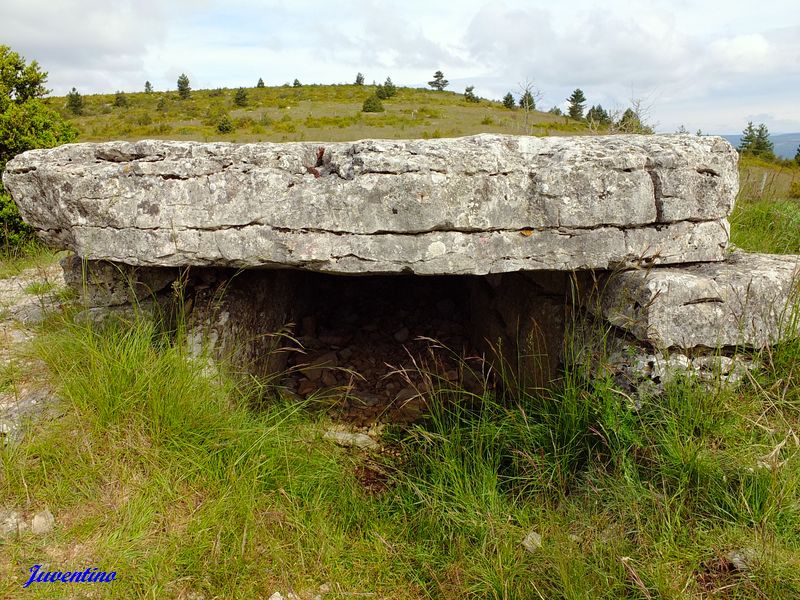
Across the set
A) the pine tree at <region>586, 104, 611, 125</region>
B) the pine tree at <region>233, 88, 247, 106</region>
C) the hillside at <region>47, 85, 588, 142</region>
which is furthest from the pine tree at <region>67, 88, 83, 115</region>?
the pine tree at <region>586, 104, 611, 125</region>

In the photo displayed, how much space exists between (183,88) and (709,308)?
1757 inches

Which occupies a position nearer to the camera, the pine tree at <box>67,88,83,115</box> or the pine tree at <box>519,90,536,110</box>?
the pine tree at <box>519,90,536,110</box>

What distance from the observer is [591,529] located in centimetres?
204

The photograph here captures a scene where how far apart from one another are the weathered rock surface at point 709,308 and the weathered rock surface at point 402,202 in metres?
0.21

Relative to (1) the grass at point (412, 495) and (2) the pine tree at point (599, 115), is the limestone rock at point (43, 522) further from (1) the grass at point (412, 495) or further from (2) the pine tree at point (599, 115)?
(2) the pine tree at point (599, 115)

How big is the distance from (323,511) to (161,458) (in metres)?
0.78

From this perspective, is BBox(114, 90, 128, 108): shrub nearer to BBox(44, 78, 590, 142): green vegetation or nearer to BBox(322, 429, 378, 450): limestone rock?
BBox(44, 78, 590, 142): green vegetation

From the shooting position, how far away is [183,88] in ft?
131

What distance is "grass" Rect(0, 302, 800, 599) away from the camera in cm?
192

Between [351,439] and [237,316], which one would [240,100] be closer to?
[237,316]

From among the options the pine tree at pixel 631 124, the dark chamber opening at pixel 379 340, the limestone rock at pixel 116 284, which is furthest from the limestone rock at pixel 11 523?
the pine tree at pixel 631 124
